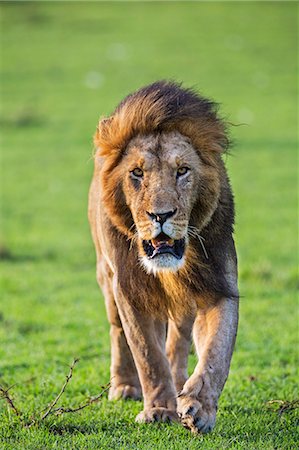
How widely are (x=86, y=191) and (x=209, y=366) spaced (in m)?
10.0

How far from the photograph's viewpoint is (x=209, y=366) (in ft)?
13.8

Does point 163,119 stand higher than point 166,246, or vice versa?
point 163,119

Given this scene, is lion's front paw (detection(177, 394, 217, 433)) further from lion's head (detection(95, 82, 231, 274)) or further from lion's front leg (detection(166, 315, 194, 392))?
lion's front leg (detection(166, 315, 194, 392))

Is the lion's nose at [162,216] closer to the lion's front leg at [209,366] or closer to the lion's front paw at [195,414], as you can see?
the lion's front leg at [209,366]

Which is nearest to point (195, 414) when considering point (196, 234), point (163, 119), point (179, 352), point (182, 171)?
point (196, 234)

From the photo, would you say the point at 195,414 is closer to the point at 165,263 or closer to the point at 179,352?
the point at 165,263

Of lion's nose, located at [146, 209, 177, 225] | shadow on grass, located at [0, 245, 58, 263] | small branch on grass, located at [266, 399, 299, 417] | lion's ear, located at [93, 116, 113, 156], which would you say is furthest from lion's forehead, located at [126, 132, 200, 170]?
shadow on grass, located at [0, 245, 58, 263]

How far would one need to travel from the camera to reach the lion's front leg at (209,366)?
402 centimetres

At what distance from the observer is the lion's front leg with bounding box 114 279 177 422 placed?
14.8 feet

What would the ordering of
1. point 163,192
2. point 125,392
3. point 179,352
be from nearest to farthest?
point 163,192
point 179,352
point 125,392

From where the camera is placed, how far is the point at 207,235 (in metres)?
4.42

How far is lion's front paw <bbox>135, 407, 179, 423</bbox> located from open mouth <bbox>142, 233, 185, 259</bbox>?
715 mm

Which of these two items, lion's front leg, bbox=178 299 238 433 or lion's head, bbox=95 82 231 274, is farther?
lion's head, bbox=95 82 231 274

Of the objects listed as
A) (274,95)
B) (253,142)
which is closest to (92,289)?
(253,142)
